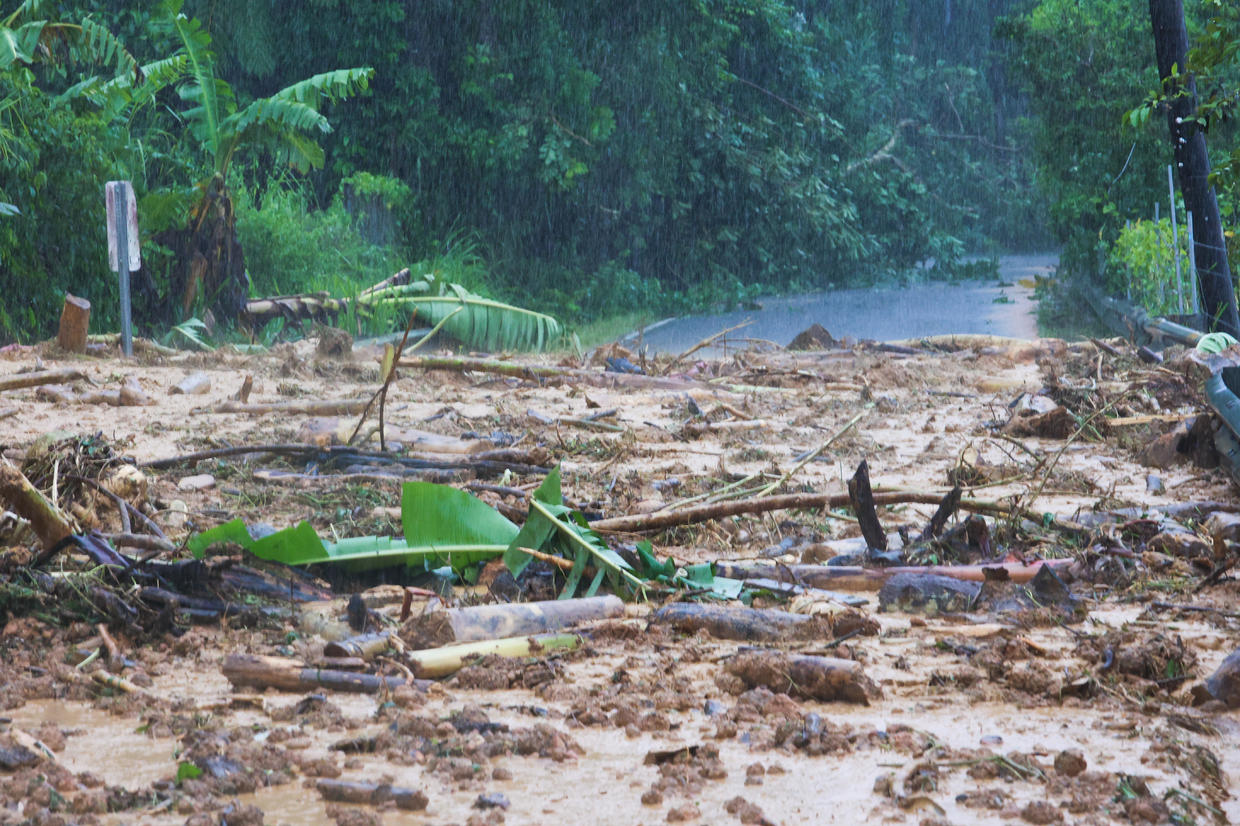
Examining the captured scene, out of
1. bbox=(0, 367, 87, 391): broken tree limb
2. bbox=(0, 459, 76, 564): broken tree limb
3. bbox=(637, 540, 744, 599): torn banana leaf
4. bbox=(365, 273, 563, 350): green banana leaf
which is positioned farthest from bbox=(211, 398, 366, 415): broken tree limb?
bbox=(365, 273, 563, 350): green banana leaf

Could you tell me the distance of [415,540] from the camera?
14.2 feet

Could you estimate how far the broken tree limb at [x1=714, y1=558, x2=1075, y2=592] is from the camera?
4207 mm

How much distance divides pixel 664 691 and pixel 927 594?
1.23m

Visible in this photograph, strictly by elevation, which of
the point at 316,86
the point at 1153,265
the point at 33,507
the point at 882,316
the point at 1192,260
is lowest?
the point at 882,316

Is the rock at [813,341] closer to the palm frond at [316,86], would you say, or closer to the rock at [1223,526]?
the palm frond at [316,86]

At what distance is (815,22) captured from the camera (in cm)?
3222

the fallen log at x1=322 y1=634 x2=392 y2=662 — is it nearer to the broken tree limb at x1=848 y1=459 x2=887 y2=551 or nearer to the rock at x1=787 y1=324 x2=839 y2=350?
the broken tree limb at x1=848 y1=459 x2=887 y2=551

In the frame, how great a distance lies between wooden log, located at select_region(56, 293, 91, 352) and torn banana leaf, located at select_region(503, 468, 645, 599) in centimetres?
898

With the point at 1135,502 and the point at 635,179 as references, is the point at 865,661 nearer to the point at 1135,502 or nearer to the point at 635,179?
the point at 1135,502

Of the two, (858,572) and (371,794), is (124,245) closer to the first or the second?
(858,572)

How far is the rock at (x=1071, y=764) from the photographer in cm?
262

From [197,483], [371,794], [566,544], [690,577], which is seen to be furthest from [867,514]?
[197,483]

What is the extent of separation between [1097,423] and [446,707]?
5897 mm

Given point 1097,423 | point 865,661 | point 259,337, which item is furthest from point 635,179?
point 865,661
